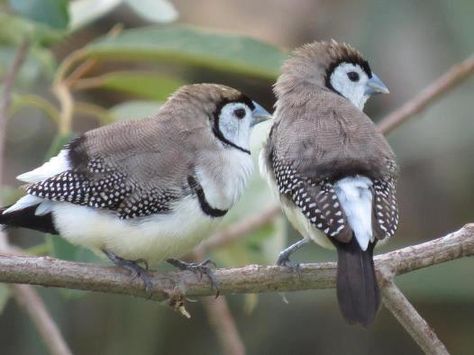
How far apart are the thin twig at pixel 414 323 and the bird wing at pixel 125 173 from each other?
0.69 metres

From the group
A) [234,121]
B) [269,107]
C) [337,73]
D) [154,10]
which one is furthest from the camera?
[269,107]

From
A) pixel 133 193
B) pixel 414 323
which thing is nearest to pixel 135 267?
pixel 133 193

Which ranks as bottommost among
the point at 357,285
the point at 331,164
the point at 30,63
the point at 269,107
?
the point at 357,285

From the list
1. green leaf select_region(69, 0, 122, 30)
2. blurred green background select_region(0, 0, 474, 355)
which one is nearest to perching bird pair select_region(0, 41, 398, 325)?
green leaf select_region(69, 0, 122, 30)

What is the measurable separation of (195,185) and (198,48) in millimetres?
984

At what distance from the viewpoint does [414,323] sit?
3.76 m

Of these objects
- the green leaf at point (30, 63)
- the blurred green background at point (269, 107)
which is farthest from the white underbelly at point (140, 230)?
the blurred green background at point (269, 107)

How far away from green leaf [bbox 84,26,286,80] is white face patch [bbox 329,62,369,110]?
0.24 meters

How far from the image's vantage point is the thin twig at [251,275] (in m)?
3.69

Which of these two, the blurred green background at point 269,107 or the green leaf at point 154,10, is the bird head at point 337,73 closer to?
the green leaf at point 154,10

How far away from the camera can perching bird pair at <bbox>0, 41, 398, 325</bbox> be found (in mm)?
3908

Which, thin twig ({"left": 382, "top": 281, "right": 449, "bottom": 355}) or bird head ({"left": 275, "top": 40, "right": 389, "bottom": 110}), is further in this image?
bird head ({"left": 275, "top": 40, "right": 389, "bottom": 110})

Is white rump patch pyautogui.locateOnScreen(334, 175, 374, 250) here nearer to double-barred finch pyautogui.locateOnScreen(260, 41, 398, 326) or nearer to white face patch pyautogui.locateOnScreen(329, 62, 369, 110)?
double-barred finch pyautogui.locateOnScreen(260, 41, 398, 326)

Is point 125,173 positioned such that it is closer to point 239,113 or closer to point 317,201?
point 239,113
